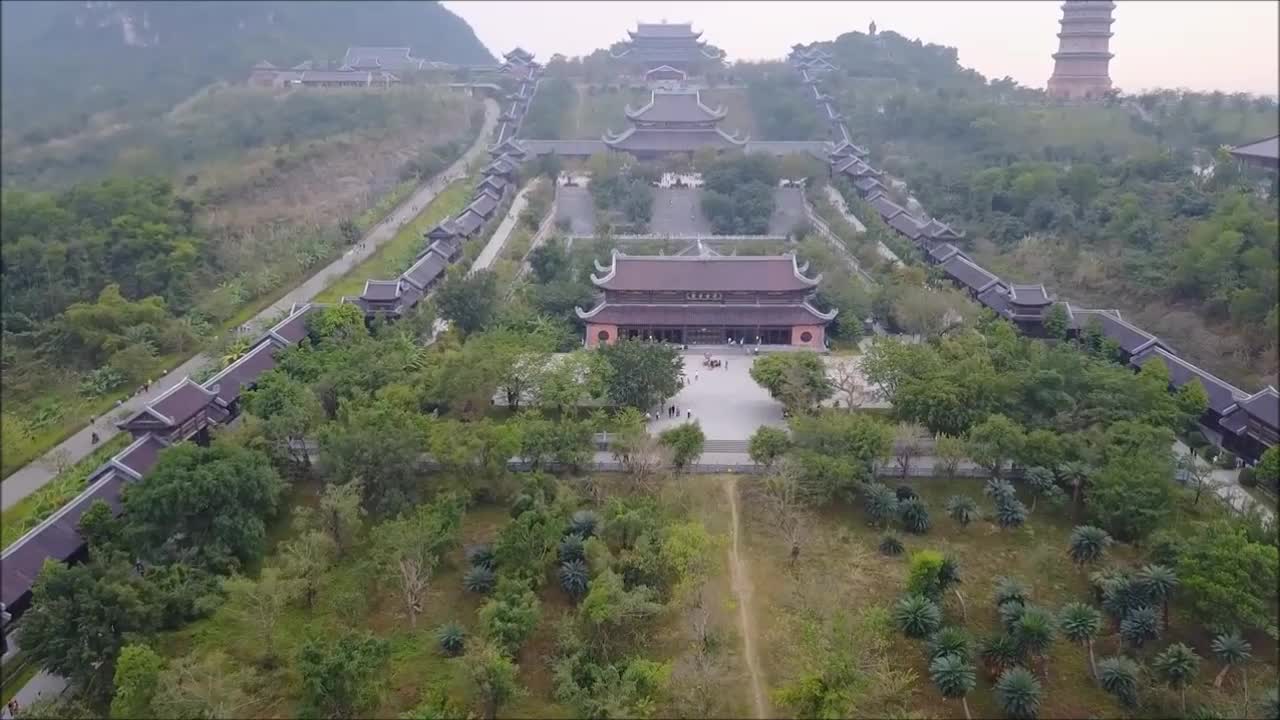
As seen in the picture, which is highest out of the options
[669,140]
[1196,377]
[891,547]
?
[669,140]

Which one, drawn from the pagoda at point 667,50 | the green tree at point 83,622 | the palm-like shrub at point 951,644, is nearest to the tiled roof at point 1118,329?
the palm-like shrub at point 951,644

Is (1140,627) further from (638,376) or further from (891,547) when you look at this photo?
(638,376)

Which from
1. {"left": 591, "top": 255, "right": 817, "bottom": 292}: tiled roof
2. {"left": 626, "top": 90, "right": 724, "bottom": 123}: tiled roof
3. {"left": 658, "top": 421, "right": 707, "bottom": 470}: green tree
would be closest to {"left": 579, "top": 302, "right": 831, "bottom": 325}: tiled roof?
{"left": 591, "top": 255, "right": 817, "bottom": 292}: tiled roof

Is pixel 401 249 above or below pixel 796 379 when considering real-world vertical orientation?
above

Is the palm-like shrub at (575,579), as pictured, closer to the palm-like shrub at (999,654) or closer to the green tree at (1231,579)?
the palm-like shrub at (999,654)

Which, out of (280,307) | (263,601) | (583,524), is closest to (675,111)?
(280,307)

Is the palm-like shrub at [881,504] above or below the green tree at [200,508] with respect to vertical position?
below

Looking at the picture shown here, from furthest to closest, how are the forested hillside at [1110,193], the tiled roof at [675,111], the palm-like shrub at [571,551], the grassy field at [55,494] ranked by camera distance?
1. the tiled roof at [675,111]
2. the forested hillside at [1110,193]
3. the palm-like shrub at [571,551]
4. the grassy field at [55,494]
